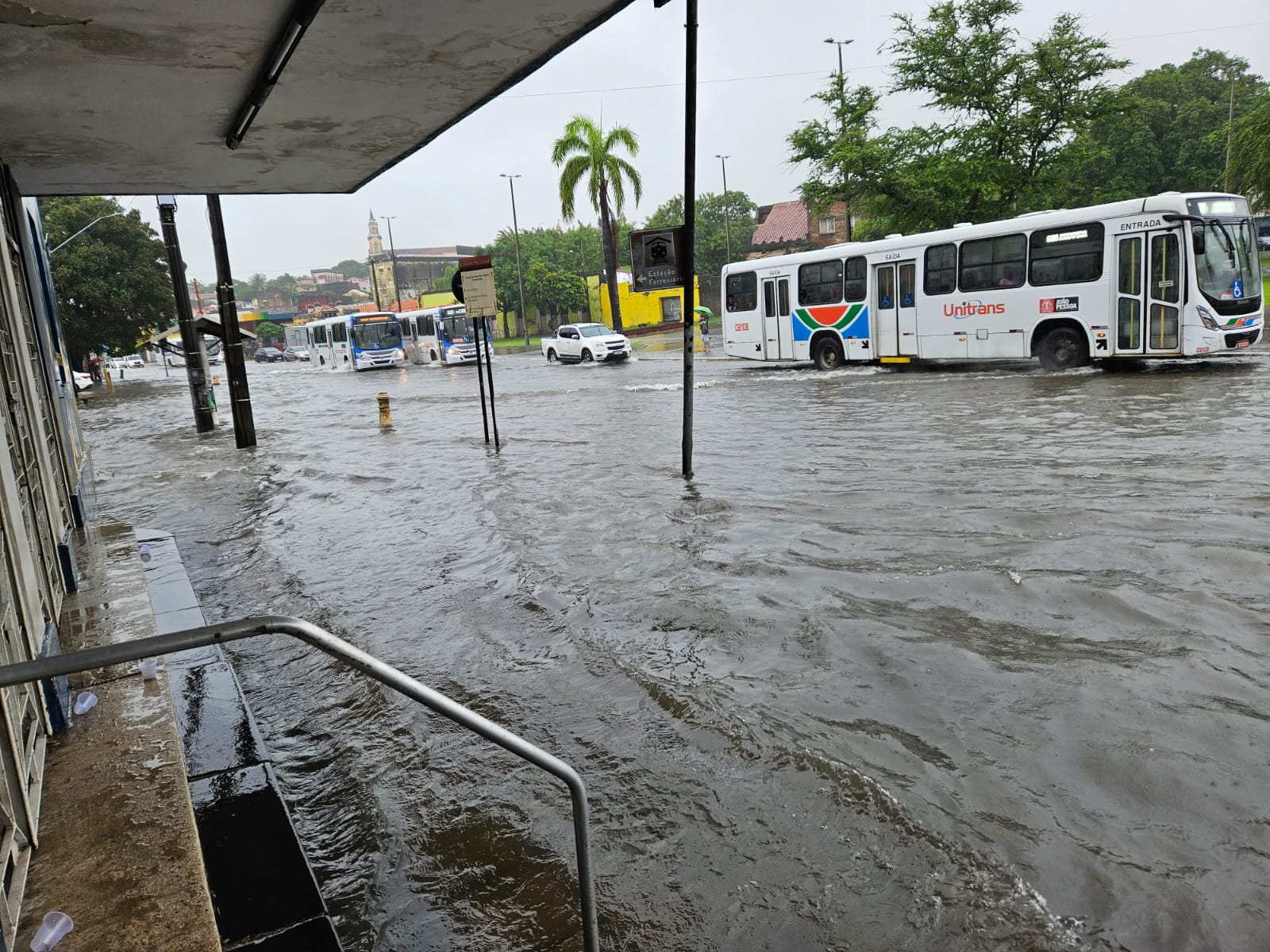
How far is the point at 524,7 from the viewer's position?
14.0 ft

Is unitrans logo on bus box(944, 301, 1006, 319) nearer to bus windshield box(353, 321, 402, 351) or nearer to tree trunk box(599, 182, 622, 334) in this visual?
tree trunk box(599, 182, 622, 334)

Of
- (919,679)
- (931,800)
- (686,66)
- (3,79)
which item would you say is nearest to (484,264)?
(686,66)

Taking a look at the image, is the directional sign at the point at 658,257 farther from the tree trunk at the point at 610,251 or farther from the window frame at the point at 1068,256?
the tree trunk at the point at 610,251

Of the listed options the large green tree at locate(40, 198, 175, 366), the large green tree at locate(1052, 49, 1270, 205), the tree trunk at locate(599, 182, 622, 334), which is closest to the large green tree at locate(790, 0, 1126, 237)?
the tree trunk at locate(599, 182, 622, 334)

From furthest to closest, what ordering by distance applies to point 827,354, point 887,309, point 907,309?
point 827,354
point 887,309
point 907,309

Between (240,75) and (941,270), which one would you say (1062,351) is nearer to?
(941,270)

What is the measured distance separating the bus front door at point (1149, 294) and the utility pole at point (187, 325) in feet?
57.4

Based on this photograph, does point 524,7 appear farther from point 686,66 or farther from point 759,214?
point 759,214

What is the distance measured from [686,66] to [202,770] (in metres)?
6.93

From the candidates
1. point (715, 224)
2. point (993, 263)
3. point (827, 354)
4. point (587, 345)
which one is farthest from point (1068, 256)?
point (715, 224)

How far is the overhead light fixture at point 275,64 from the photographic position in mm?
3973

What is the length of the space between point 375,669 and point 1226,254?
17.4m

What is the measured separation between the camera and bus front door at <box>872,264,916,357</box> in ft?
67.8

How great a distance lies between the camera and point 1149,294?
51.8ft
